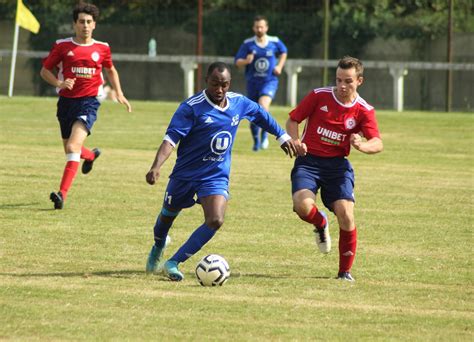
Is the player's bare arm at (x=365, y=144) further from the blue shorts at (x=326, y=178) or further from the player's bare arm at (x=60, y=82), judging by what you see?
the player's bare arm at (x=60, y=82)

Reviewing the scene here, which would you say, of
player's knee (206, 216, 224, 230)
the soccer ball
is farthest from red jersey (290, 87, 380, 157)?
the soccer ball

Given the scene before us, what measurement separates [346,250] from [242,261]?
101 centimetres

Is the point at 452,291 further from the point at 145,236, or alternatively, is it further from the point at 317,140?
the point at 145,236

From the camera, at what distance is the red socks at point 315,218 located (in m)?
9.16

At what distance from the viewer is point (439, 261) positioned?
9734 millimetres

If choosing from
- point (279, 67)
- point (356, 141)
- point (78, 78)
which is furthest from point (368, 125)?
point (279, 67)

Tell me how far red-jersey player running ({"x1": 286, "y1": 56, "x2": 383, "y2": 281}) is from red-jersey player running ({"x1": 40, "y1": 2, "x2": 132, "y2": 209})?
3.95 meters

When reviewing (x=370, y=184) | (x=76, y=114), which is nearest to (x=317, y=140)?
(x=76, y=114)

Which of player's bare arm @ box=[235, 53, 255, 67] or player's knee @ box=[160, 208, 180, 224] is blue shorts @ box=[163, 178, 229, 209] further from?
player's bare arm @ box=[235, 53, 255, 67]

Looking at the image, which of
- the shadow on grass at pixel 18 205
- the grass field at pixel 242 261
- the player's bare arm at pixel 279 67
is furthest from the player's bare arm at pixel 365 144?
the player's bare arm at pixel 279 67

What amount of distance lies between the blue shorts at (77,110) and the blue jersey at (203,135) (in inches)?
165

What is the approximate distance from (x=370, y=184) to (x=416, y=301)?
302 inches

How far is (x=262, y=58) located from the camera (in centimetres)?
2033

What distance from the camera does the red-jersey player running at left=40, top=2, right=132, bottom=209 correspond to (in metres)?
12.6
